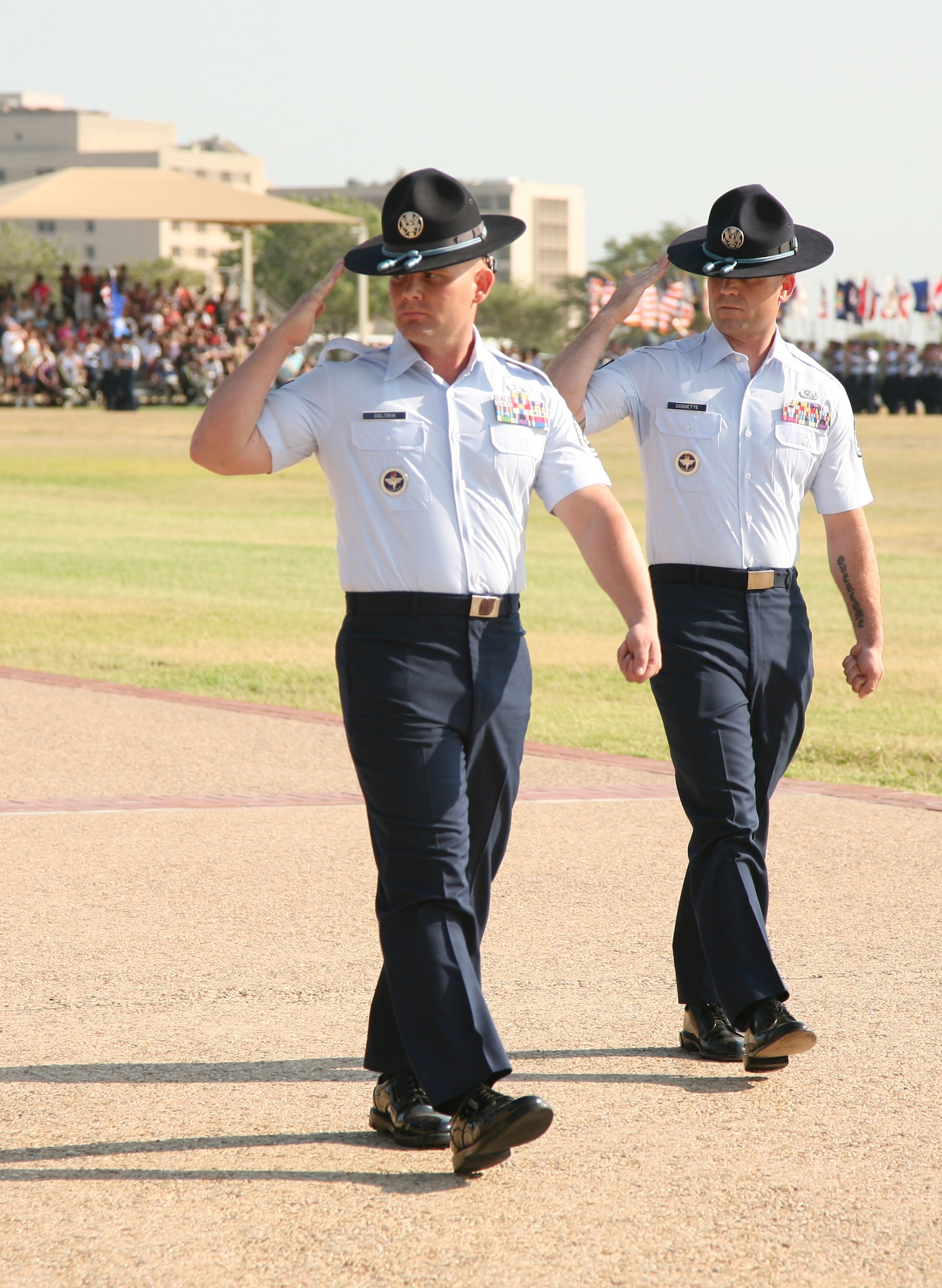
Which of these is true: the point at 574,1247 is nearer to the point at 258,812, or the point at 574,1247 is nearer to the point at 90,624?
the point at 258,812

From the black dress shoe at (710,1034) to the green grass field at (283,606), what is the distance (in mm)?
4003

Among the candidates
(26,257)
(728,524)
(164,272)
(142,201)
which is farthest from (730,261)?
(164,272)

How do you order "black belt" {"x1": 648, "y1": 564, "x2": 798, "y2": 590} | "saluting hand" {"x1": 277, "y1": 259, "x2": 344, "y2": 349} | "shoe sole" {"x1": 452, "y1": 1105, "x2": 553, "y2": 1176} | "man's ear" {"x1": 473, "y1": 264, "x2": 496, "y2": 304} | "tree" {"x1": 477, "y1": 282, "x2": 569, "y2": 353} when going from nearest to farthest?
"shoe sole" {"x1": 452, "y1": 1105, "x2": 553, "y2": 1176}
"saluting hand" {"x1": 277, "y1": 259, "x2": 344, "y2": 349}
"man's ear" {"x1": 473, "y1": 264, "x2": 496, "y2": 304}
"black belt" {"x1": 648, "y1": 564, "x2": 798, "y2": 590}
"tree" {"x1": 477, "y1": 282, "x2": 569, "y2": 353}

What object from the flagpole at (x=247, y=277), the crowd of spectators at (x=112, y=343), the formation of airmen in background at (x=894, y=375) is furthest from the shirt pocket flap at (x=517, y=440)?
the formation of airmen in background at (x=894, y=375)

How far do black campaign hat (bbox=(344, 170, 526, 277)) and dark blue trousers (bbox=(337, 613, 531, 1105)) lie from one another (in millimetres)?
740

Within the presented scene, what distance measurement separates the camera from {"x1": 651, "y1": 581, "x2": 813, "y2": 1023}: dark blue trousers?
13.8 ft

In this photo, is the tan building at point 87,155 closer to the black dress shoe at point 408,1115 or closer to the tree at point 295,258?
the tree at point 295,258

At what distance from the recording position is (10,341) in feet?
137

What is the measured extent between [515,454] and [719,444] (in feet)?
2.86

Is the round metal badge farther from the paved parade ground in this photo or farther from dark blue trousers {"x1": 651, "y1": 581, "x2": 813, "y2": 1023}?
the paved parade ground

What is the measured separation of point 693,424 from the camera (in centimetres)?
444

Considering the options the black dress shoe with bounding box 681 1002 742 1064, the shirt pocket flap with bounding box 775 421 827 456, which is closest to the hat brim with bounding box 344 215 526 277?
the shirt pocket flap with bounding box 775 421 827 456

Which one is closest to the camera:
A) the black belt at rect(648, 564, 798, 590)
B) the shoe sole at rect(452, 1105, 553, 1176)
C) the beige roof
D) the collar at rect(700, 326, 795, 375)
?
the shoe sole at rect(452, 1105, 553, 1176)

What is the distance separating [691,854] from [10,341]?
39807 millimetres
